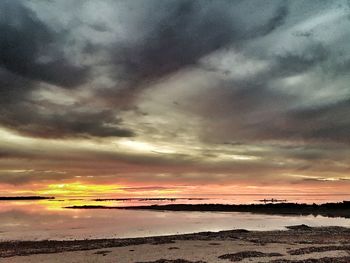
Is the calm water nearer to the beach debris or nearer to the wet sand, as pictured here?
the wet sand

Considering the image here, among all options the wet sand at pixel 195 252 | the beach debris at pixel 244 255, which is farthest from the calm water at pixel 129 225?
the beach debris at pixel 244 255

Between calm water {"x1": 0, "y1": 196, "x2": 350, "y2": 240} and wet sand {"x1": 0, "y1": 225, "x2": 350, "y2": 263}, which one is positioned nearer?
wet sand {"x1": 0, "y1": 225, "x2": 350, "y2": 263}

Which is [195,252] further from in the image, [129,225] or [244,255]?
[129,225]

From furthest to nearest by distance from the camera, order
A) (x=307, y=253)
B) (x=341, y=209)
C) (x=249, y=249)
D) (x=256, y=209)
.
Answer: (x=256, y=209)
(x=341, y=209)
(x=249, y=249)
(x=307, y=253)

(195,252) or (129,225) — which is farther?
(129,225)

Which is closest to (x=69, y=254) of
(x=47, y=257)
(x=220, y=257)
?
(x=47, y=257)

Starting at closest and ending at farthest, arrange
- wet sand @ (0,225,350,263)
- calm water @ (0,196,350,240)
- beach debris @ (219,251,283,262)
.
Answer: wet sand @ (0,225,350,263), beach debris @ (219,251,283,262), calm water @ (0,196,350,240)

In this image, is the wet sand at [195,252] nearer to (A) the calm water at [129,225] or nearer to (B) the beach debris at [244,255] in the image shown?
(B) the beach debris at [244,255]

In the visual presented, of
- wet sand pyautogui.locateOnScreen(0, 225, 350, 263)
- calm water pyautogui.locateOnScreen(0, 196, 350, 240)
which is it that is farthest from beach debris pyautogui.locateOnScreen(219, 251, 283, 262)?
calm water pyautogui.locateOnScreen(0, 196, 350, 240)

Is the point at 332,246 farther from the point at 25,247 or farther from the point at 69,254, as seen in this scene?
the point at 25,247

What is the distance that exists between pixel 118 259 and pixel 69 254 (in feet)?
17.9

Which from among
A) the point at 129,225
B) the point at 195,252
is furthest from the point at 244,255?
the point at 129,225

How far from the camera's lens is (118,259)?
29.4 m

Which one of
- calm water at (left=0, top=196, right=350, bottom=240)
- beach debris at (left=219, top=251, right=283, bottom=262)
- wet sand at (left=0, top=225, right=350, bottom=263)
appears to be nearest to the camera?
wet sand at (left=0, top=225, right=350, bottom=263)
